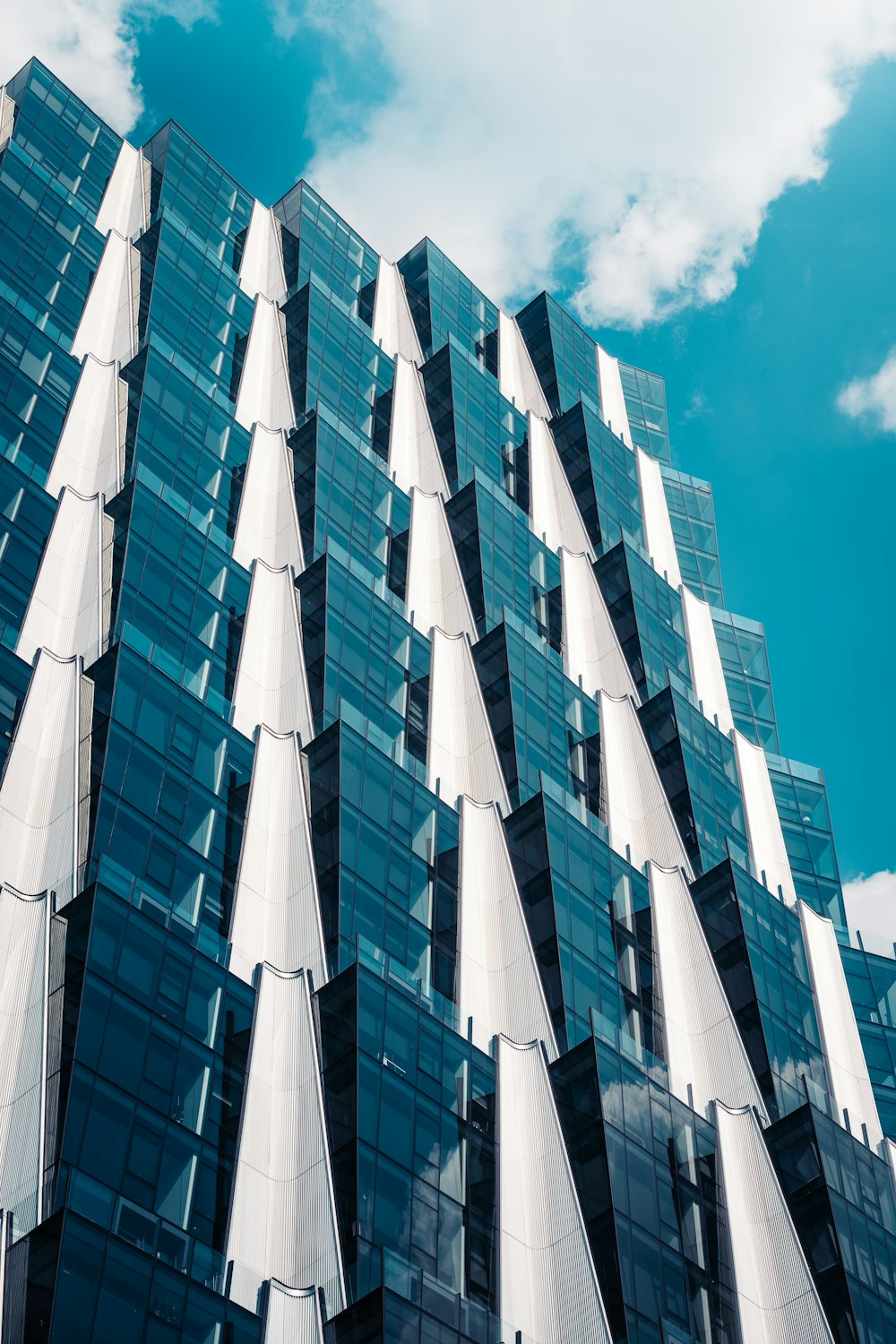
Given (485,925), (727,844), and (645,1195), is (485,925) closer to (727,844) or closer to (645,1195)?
(645,1195)

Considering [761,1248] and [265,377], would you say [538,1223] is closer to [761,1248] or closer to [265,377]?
[761,1248]

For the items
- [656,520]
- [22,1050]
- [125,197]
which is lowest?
[22,1050]

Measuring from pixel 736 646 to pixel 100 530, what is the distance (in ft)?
129

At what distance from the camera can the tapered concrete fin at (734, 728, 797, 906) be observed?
210 ft

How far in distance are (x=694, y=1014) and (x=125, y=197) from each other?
47.3 m

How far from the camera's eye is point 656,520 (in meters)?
83.2

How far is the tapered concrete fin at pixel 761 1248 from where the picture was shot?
4206cm

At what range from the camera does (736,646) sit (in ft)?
256

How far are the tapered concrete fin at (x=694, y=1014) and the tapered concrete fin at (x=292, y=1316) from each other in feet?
59.0

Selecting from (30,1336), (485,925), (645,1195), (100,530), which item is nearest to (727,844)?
(485,925)

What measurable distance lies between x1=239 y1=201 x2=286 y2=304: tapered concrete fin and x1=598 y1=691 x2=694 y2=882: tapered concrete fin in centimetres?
2851

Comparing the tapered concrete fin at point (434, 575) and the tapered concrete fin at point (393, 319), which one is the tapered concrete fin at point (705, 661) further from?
the tapered concrete fin at point (393, 319)

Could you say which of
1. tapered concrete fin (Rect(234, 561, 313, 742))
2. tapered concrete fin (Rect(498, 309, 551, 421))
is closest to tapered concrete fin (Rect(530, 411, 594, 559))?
tapered concrete fin (Rect(498, 309, 551, 421))

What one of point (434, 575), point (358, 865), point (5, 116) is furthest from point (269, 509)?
point (5, 116)
